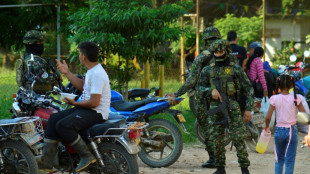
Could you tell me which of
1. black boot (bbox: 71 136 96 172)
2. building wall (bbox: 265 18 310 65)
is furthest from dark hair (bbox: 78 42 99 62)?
building wall (bbox: 265 18 310 65)

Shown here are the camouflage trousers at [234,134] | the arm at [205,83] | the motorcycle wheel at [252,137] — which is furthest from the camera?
the motorcycle wheel at [252,137]

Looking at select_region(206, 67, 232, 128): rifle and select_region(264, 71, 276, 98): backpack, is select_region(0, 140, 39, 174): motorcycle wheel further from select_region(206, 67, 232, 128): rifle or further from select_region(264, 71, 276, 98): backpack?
select_region(264, 71, 276, 98): backpack

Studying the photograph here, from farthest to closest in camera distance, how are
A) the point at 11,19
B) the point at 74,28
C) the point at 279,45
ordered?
the point at 279,45 → the point at 11,19 → the point at 74,28

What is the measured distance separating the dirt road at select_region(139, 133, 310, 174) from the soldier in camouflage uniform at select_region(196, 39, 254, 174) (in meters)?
0.82

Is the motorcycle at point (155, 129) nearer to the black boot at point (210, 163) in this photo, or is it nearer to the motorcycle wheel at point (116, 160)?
the black boot at point (210, 163)

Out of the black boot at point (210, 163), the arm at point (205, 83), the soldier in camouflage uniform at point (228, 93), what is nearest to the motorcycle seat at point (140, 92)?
the black boot at point (210, 163)

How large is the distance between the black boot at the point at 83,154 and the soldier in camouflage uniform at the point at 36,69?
1913 mm

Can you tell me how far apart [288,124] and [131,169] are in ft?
5.95

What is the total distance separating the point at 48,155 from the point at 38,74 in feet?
6.23

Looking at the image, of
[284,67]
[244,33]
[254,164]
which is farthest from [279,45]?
[254,164]

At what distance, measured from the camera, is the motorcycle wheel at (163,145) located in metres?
7.97

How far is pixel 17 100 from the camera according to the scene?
732 centimetres

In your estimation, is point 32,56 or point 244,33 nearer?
point 32,56

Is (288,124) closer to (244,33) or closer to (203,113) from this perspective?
(203,113)
